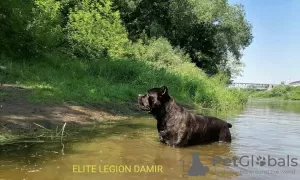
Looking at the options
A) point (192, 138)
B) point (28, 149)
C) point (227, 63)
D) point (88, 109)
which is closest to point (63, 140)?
point (28, 149)

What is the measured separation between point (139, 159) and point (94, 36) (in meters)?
17.4

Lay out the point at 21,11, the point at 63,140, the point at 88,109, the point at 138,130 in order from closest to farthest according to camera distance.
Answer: the point at 63,140 → the point at 138,130 → the point at 88,109 → the point at 21,11

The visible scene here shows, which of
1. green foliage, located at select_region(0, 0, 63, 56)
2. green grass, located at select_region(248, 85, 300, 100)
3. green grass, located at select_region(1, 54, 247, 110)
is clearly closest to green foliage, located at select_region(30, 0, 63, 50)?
green foliage, located at select_region(0, 0, 63, 56)

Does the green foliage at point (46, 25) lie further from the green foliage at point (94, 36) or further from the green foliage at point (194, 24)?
the green foliage at point (194, 24)

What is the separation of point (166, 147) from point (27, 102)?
494cm

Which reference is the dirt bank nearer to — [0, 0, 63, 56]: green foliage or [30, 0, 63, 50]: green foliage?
[0, 0, 63, 56]: green foliage

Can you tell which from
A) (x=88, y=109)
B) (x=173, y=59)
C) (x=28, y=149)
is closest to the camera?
(x=28, y=149)

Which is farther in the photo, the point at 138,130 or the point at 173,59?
the point at 173,59

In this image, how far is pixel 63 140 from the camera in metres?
7.09

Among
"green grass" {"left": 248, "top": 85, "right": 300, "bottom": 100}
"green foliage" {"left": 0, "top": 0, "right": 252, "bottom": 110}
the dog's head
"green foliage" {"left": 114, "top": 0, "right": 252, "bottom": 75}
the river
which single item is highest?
"green foliage" {"left": 114, "top": 0, "right": 252, "bottom": 75}

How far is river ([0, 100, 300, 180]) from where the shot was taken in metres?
4.82

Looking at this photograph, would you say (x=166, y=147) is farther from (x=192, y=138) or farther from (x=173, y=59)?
(x=173, y=59)

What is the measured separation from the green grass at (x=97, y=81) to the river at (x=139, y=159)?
14.4ft

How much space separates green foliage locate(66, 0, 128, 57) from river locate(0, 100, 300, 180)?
14152 millimetres
